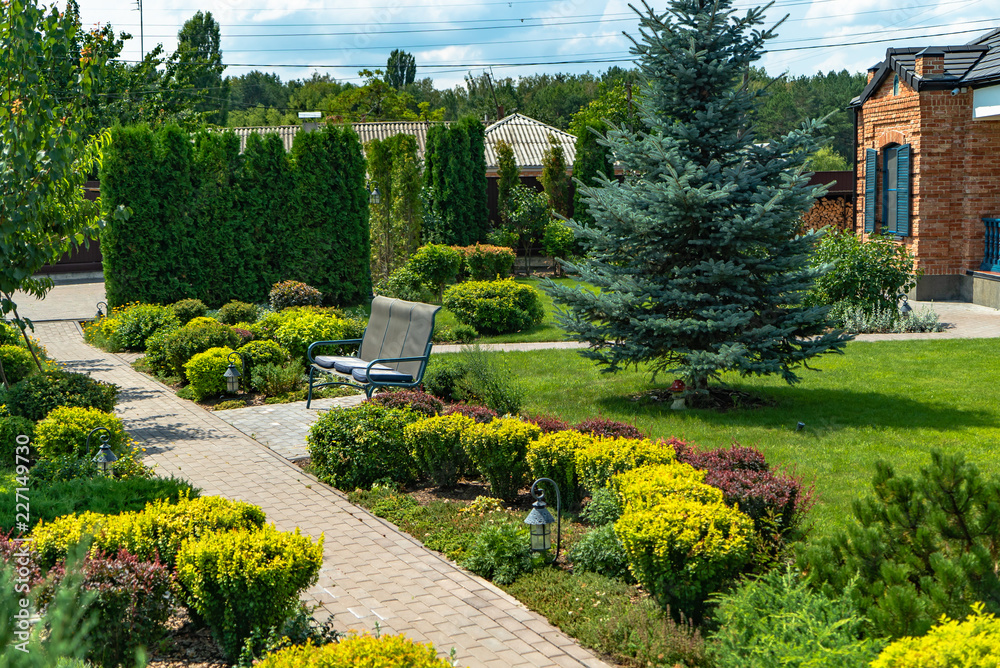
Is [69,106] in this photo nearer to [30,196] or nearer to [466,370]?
[30,196]

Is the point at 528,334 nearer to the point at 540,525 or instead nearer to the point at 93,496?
the point at 540,525

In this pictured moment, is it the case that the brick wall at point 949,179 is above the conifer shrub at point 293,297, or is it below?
above

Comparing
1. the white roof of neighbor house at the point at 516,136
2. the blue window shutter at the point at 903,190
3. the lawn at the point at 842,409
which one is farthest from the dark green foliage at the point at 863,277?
the white roof of neighbor house at the point at 516,136

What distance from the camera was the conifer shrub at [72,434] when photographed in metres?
7.02

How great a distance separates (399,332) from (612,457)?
14.9 feet

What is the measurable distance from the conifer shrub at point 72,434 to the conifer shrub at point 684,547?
15.0ft

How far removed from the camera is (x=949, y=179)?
16.7m

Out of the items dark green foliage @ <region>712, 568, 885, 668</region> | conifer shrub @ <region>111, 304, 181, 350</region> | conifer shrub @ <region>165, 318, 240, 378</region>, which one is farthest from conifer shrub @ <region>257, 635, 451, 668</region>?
conifer shrub @ <region>111, 304, 181, 350</region>

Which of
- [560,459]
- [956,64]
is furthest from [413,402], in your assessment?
[956,64]

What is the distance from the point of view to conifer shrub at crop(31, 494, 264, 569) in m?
4.54

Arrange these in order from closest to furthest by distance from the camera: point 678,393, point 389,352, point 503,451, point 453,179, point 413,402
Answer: point 503,451 → point 413,402 → point 678,393 → point 389,352 → point 453,179

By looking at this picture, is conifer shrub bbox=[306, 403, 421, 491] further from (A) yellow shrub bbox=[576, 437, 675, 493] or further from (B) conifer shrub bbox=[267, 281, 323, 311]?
(B) conifer shrub bbox=[267, 281, 323, 311]

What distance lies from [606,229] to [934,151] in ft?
34.8

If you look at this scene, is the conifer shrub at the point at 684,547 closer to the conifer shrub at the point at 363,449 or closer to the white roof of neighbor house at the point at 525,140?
the conifer shrub at the point at 363,449
